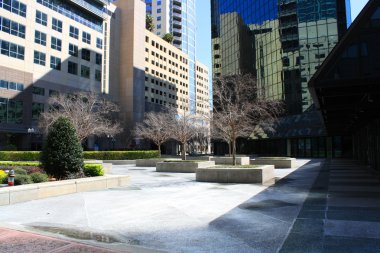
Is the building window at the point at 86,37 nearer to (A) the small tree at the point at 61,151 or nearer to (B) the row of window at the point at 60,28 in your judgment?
(B) the row of window at the point at 60,28

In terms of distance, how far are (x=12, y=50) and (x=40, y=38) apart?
629cm

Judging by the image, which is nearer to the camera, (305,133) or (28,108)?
(305,133)

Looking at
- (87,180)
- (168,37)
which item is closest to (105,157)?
(87,180)

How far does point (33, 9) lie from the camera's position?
5688cm

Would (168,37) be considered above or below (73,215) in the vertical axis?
above

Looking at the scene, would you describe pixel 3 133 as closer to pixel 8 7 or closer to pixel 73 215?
pixel 8 7

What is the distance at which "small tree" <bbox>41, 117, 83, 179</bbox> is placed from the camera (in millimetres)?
14609

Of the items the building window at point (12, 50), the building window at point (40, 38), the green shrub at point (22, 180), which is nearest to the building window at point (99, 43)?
the building window at point (40, 38)

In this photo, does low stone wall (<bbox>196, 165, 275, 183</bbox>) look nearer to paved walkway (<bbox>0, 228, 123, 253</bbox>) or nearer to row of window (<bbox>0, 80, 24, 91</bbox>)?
paved walkway (<bbox>0, 228, 123, 253</bbox>)

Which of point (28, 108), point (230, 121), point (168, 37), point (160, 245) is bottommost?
point (160, 245)

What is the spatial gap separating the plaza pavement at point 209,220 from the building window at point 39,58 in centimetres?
5041

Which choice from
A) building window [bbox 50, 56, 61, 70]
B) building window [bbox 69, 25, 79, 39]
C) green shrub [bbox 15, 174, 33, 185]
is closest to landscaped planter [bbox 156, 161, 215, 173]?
green shrub [bbox 15, 174, 33, 185]

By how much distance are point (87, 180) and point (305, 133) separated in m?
41.3

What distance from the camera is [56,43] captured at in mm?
61219
